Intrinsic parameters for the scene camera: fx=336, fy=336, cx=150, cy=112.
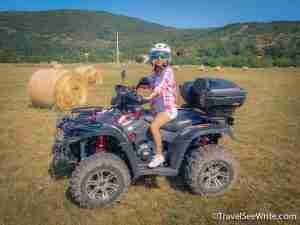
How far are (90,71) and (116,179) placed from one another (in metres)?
15.8

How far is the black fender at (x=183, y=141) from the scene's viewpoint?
16.6 ft

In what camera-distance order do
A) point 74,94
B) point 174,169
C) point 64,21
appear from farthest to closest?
point 64,21 < point 74,94 < point 174,169

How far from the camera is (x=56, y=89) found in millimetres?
12352

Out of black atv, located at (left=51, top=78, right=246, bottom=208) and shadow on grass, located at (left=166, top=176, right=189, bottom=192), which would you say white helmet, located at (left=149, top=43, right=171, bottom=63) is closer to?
black atv, located at (left=51, top=78, right=246, bottom=208)

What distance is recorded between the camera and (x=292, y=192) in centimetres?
571

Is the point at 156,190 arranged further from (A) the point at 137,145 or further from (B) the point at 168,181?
(A) the point at 137,145

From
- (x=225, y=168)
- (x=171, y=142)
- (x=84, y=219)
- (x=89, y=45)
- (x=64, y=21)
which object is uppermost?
(x=64, y=21)

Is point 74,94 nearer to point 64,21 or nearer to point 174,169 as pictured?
point 174,169

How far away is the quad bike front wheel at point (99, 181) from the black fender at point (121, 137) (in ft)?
0.43

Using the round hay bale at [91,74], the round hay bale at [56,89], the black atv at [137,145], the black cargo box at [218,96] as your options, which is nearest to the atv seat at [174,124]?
the black atv at [137,145]

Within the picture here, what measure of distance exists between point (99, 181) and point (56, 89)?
8.13 metres

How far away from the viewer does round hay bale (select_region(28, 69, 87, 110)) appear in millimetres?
12344

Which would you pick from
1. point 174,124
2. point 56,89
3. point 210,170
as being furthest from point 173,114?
point 56,89

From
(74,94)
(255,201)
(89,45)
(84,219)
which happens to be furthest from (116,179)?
(89,45)
